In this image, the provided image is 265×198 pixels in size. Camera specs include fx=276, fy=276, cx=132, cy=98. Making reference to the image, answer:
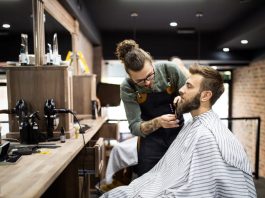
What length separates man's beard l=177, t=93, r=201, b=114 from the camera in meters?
1.63

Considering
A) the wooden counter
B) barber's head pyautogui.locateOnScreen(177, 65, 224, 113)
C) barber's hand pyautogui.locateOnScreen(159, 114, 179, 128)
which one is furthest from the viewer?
barber's hand pyautogui.locateOnScreen(159, 114, 179, 128)

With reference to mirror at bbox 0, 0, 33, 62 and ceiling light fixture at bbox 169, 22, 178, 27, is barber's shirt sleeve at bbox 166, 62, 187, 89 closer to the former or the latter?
mirror at bbox 0, 0, 33, 62

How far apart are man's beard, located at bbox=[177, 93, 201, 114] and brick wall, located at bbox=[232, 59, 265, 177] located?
15.7 ft

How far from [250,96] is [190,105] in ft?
17.7

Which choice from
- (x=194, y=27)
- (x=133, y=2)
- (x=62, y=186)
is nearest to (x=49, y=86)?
(x=62, y=186)

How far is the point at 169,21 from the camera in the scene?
4.97 metres

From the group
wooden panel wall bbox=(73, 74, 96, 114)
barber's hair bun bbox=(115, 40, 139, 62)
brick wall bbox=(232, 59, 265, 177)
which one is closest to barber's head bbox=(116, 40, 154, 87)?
barber's hair bun bbox=(115, 40, 139, 62)

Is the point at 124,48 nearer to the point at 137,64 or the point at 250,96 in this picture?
the point at 137,64

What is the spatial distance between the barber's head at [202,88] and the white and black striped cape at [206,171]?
8 cm

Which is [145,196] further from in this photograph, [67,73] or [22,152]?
[67,73]

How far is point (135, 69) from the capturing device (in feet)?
5.57

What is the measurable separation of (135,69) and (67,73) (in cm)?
56

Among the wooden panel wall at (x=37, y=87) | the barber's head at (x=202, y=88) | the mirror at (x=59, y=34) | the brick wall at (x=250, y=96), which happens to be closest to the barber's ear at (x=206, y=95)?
the barber's head at (x=202, y=88)

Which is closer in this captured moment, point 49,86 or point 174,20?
point 49,86
